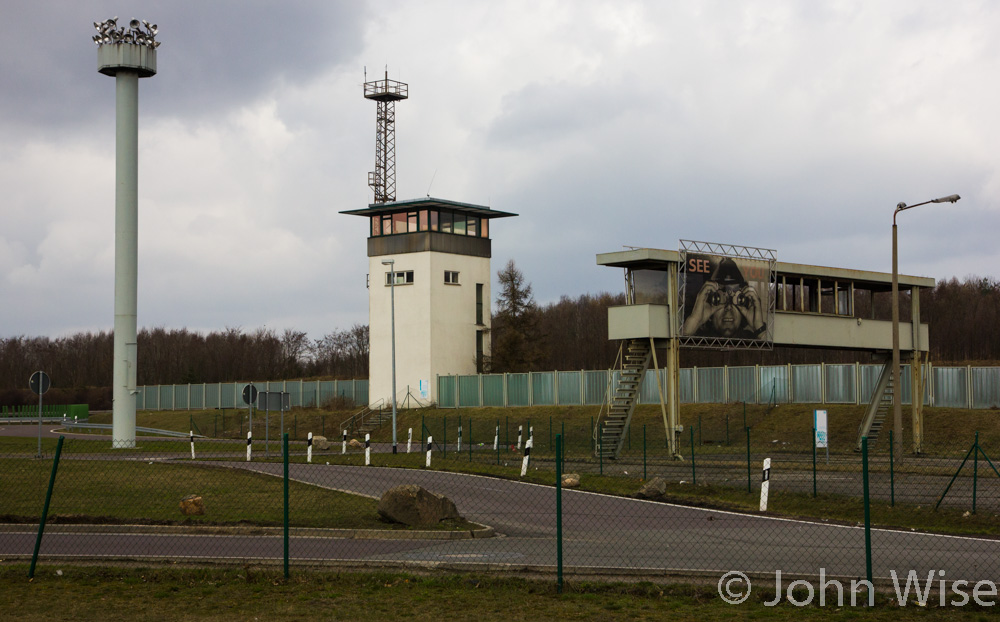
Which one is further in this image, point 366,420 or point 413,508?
point 366,420

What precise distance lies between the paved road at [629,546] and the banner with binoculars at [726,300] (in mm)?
19343

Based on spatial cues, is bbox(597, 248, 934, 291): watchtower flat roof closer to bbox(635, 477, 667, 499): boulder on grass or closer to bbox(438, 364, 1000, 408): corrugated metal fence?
bbox(438, 364, 1000, 408): corrugated metal fence

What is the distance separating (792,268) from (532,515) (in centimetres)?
2566

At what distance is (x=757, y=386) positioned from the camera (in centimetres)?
5509

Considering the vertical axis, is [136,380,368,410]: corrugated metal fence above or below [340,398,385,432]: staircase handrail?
above

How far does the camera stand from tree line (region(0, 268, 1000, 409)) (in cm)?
8256

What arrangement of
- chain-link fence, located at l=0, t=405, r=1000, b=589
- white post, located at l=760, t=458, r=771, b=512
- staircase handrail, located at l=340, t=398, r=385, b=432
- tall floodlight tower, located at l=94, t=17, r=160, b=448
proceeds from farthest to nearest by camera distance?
staircase handrail, located at l=340, t=398, r=385, b=432, tall floodlight tower, located at l=94, t=17, r=160, b=448, white post, located at l=760, t=458, r=771, b=512, chain-link fence, located at l=0, t=405, r=1000, b=589

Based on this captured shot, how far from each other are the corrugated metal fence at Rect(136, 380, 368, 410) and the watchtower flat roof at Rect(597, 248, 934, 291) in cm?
3575

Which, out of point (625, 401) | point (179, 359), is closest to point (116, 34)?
point (625, 401)

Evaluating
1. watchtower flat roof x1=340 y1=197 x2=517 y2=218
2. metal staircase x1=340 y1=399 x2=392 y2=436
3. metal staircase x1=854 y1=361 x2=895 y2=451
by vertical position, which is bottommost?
metal staircase x1=340 y1=399 x2=392 y2=436

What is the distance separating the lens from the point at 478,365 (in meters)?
70.6

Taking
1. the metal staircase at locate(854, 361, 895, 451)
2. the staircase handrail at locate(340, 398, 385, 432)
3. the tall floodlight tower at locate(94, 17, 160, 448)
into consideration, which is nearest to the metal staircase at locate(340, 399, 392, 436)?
the staircase handrail at locate(340, 398, 385, 432)

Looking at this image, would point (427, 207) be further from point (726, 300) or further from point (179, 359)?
point (179, 359)

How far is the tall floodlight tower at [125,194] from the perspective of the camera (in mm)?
49062
